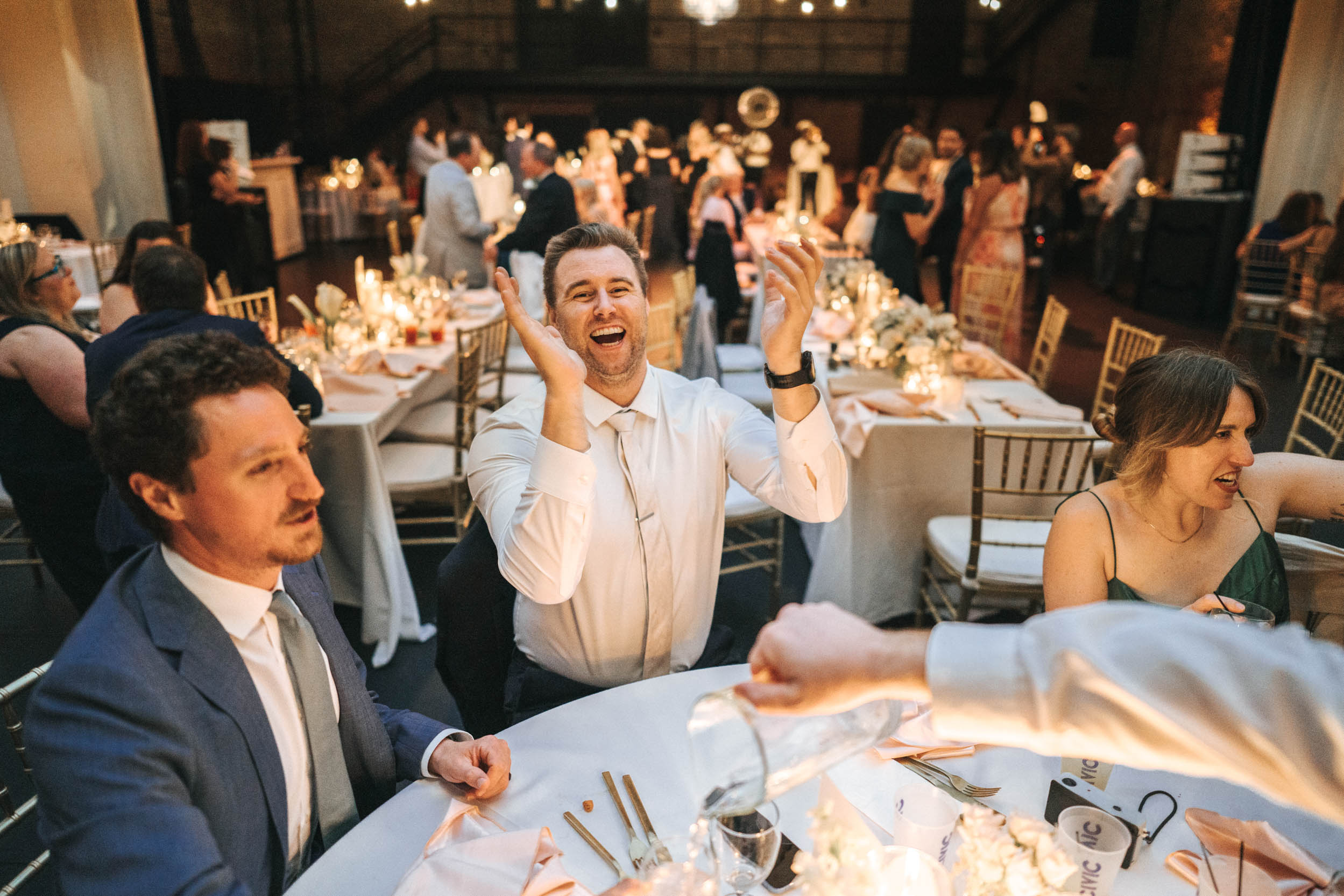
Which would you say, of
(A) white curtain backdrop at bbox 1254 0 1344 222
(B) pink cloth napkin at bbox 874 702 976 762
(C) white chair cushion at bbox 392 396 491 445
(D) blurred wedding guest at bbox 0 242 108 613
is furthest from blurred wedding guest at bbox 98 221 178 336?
(A) white curtain backdrop at bbox 1254 0 1344 222

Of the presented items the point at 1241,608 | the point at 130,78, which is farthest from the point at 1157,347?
the point at 130,78

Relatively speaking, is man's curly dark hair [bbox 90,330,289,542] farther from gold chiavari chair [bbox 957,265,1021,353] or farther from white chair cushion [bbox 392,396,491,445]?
gold chiavari chair [bbox 957,265,1021,353]

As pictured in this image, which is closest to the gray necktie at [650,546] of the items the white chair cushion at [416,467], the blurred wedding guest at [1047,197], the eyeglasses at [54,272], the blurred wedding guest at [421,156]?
the white chair cushion at [416,467]

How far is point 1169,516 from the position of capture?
1723 millimetres

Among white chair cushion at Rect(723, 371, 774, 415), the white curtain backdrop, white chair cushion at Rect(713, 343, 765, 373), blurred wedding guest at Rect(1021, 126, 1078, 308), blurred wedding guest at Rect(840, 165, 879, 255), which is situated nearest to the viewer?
white chair cushion at Rect(723, 371, 774, 415)

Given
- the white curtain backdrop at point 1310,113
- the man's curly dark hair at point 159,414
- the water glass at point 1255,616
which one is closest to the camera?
the man's curly dark hair at point 159,414

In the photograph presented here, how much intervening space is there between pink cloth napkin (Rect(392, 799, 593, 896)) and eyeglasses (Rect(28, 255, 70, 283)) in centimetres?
286

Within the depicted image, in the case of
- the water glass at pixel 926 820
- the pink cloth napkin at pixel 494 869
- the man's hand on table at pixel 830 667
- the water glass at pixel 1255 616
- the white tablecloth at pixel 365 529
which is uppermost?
the man's hand on table at pixel 830 667

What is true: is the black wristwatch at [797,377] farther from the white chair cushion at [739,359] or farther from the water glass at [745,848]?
the white chair cushion at [739,359]

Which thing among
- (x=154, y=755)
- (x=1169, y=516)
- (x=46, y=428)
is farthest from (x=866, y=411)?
(x=46, y=428)

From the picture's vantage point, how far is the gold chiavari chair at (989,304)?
5.05 metres

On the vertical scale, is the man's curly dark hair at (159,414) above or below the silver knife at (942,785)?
above

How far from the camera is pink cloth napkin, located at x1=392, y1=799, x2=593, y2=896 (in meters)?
1.02

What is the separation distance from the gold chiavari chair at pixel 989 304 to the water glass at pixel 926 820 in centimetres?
433
